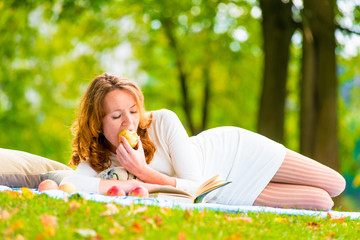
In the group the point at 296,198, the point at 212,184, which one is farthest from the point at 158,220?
the point at 296,198

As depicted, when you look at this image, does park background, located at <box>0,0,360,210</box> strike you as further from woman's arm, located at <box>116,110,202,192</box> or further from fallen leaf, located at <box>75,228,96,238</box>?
fallen leaf, located at <box>75,228,96,238</box>

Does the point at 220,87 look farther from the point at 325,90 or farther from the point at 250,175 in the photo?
the point at 250,175

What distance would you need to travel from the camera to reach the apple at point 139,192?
15.0ft

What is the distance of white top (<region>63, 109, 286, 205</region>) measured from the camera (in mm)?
4941

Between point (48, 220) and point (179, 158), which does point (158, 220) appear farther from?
point (179, 158)

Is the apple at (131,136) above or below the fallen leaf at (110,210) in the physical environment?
above

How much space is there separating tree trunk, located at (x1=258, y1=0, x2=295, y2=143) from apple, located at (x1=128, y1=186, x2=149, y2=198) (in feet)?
24.7

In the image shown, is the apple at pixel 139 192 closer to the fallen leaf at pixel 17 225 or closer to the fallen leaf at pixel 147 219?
the fallen leaf at pixel 147 219

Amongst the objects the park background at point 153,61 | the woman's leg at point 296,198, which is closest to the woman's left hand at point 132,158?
the woman's leg at point 296,198

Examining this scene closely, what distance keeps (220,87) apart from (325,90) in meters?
9.65

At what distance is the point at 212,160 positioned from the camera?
17.5 feet

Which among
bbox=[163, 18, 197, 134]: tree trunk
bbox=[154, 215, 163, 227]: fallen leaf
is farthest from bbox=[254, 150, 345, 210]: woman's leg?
bbox=[163, 18, 197, 134]: tree trunk

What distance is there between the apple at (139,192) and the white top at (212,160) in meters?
0.33

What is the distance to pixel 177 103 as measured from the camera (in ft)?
72.0
